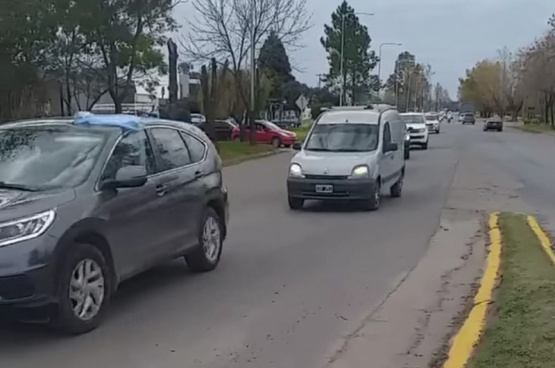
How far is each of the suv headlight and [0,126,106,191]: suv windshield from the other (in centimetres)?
58

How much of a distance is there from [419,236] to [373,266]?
272cm

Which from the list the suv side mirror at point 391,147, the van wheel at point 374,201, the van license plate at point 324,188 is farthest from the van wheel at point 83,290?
the suv side mirror at point 391,147

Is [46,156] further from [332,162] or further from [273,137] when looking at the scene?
[273,137]

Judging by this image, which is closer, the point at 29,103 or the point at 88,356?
the point at 88,356

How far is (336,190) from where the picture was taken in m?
15.5

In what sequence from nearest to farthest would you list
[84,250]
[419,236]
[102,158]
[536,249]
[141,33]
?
[84,250]
[102,158]
[536,249]
[419,236]
[141,33]

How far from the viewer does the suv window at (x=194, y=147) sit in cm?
945

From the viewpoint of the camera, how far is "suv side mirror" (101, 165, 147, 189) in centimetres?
747

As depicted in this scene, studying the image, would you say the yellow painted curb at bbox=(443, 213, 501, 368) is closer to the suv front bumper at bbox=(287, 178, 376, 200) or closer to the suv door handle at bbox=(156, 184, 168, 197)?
the suv door handle at bbox=(156, 184, 168, 197)

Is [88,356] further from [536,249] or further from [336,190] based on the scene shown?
[336,190]

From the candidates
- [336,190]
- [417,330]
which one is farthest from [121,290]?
[336,190]

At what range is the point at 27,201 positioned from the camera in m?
6.71

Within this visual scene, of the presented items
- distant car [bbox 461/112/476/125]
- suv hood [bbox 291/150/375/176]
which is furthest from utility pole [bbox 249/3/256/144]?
distant car [bbox 461/112/476/125]

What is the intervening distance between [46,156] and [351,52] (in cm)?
8840
